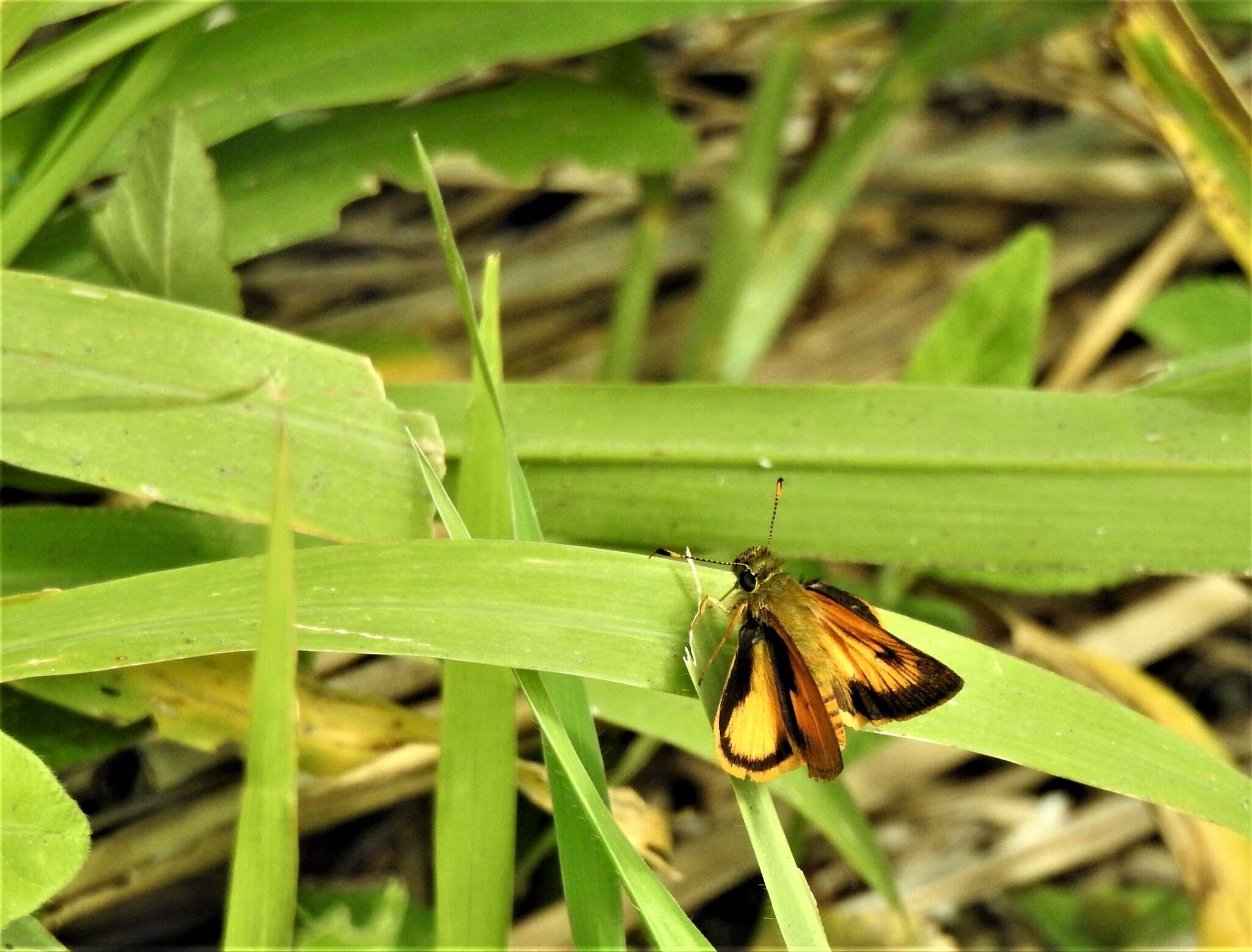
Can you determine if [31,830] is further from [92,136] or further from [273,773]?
[92,136]

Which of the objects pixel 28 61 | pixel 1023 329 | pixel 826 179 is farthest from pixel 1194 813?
pixel 28 61

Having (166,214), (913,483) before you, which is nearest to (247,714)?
(166,214)

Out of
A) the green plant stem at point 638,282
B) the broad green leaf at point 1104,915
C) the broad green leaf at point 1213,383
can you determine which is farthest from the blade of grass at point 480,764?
the broad green leaf at point 1104,915

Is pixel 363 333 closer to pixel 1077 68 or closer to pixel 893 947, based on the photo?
pixel 893 947

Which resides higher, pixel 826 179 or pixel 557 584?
pixel 557 584

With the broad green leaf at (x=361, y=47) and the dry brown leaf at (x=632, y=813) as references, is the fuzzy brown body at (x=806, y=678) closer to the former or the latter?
the dry brown leaf at (x=632, y=813)
